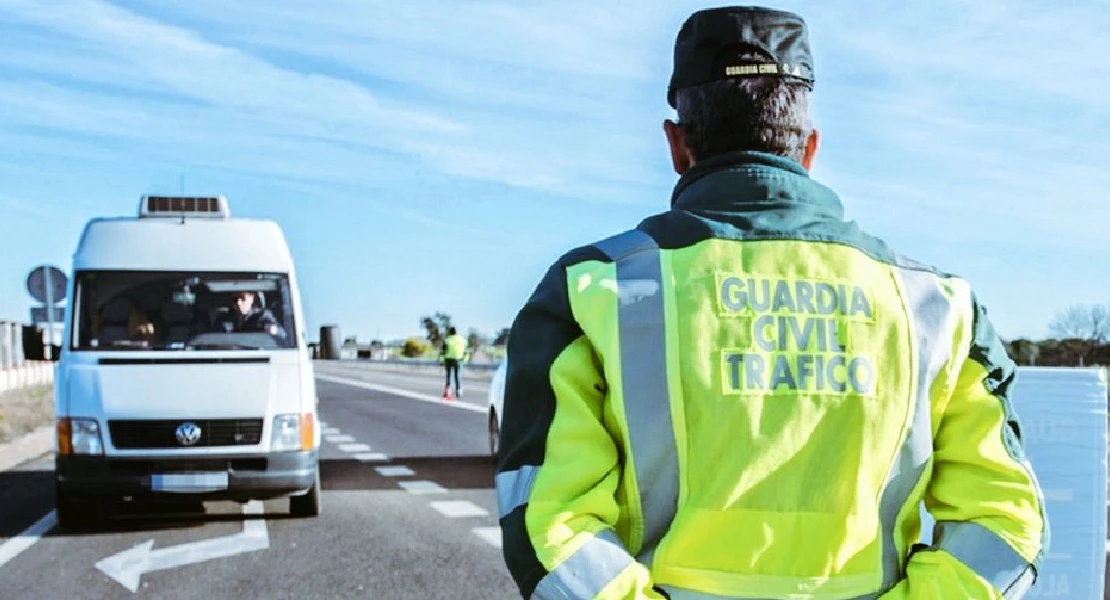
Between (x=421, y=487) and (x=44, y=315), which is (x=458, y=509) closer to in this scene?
(x=421, y=487)

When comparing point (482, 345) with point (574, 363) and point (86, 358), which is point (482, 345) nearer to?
point (86, 358)

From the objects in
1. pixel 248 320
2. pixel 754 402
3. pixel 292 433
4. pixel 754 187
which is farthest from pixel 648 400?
pixel 248 320

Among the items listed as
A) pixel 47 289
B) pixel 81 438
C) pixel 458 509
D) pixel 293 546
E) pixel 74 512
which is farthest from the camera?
pixel 47 289

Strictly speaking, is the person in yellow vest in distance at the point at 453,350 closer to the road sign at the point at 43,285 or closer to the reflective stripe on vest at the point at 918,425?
the road sign at the point at 43,285

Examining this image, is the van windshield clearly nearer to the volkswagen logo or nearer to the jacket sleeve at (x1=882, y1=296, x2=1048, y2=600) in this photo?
the volkswagen logo

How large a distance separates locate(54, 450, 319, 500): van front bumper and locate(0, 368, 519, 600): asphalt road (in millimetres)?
326

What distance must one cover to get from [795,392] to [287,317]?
31.2 feet

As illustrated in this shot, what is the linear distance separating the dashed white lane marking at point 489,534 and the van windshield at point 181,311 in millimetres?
2175

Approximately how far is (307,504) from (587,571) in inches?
379

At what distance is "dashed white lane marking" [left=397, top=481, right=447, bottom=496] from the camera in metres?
13.0

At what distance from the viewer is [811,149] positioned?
233cm

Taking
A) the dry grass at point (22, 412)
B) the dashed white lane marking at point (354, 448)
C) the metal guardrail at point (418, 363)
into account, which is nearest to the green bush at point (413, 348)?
the metal guardrail at point (418, 363)

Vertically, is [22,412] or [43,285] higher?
[43,285]

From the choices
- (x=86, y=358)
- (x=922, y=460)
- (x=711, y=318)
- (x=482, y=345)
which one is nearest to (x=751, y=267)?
(x=711, y=318)
